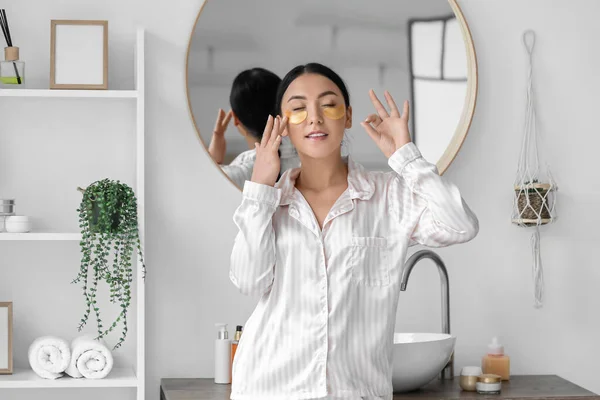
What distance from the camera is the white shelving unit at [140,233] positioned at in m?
2.28

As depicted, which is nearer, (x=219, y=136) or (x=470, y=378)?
(x=470, y=378)

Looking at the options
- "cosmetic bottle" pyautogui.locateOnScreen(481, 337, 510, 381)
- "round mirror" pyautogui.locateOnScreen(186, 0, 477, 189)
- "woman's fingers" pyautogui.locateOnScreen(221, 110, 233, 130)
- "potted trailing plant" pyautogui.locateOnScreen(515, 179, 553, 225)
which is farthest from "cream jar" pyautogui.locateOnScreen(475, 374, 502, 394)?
"woman's fingers" pyautogui.locateOnScreen(221, 110, 233, 130)

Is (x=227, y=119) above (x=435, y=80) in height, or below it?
below

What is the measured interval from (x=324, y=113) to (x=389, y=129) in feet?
0.47

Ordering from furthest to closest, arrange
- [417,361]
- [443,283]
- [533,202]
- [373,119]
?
[533,202]
[443,283]
[417,361]
[373,119]

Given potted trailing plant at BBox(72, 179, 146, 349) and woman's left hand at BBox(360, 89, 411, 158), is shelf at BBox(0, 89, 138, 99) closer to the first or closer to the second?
potted trailing plant at BBox(72, 179, 146, 349)

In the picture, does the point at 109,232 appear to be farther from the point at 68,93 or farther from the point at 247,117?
the point at 247,117

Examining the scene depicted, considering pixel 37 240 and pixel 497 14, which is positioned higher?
pixel 497 14

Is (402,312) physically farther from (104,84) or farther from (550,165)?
(104,84)

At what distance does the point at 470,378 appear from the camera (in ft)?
7.66

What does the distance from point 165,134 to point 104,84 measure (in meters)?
0.25

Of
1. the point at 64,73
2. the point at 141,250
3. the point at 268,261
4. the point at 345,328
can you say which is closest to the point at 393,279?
the point at 345,328

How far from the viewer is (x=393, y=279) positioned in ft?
5.64

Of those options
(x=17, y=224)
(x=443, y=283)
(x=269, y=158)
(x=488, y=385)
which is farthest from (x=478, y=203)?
(x=17, y=224)
